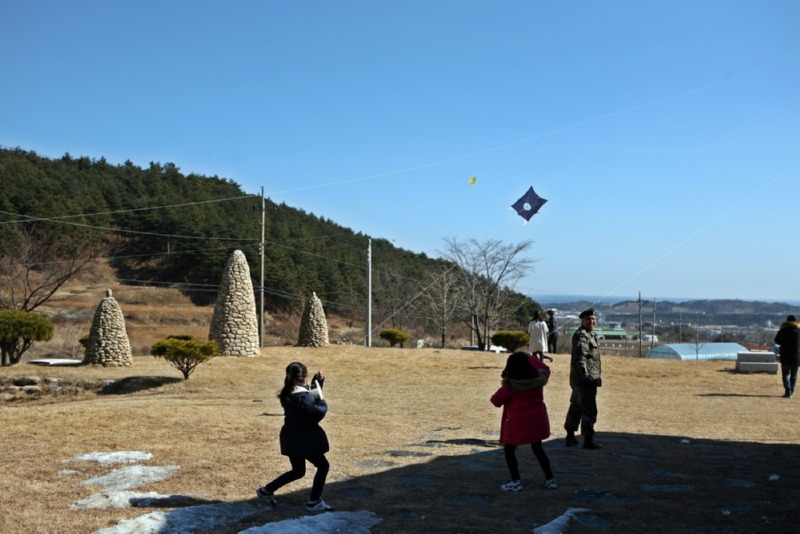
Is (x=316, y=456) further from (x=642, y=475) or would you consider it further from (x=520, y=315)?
(x=520, y=315)

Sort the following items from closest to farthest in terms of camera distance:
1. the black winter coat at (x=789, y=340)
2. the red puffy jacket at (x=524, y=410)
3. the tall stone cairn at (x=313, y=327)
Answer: the red puffy jacket at (x=524, y=410), the black winter coat at (x=789, y=340), the tall stone cairn at (x=313, y=327)

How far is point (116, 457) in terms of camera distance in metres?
8.47

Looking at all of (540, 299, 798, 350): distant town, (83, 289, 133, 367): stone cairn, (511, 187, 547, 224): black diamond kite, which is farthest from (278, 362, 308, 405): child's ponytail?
(540, 299, 798, 350): distant town

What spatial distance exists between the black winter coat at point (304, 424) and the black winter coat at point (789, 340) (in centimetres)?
1244

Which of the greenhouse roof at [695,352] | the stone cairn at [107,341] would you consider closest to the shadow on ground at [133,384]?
the stone cairn at [107,341]

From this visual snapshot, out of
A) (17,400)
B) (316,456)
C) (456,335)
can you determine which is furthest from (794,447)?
(456,335)

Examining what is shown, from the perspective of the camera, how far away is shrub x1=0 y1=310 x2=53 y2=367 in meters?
21.0

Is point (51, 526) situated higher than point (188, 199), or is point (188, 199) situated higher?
point (188, 199)

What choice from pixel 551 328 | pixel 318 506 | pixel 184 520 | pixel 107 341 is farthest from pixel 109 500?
pixel 551 328

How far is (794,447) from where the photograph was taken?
Result: 1020cm

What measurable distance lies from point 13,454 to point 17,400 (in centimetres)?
1100

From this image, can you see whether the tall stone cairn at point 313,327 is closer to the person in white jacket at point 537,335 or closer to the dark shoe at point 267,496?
the person in white jacket at point 537,335

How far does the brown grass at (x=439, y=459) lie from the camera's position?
6.08 metres

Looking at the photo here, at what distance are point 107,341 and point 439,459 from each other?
51.4 ft
